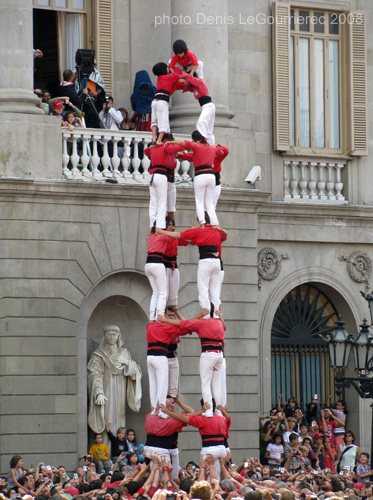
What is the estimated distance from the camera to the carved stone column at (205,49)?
31297mm

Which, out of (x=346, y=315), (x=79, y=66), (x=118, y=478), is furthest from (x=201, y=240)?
(x=346, y=315)

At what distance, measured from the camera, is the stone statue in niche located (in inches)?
1159

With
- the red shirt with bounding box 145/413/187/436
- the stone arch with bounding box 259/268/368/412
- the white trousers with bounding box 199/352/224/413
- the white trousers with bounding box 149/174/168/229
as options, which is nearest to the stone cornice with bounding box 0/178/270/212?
the stone arch with bounding box 259/268/368/412

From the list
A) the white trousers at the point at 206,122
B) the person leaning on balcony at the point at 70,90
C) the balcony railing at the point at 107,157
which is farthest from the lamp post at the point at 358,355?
the person leaning on balcony at the point at 70,90

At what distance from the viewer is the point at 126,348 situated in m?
30.5

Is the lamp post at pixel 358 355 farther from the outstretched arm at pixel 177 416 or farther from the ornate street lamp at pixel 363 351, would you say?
the outstretched arm at pixel 177 416

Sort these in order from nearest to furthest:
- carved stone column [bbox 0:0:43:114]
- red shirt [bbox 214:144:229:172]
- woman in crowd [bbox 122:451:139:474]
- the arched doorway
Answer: red shirt [bbox 214:144:229:172] < woman in crowd [bbox 122:451:139:474] < carved stone column [bbox 0:0:43:114] < the arched doorway

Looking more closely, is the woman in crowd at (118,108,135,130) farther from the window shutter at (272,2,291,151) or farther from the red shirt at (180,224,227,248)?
the red shirt at (180,224,227,248)

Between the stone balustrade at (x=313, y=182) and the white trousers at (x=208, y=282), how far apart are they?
30.0ft

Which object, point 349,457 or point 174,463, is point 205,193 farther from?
point 349,457

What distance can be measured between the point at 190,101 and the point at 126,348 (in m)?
5.57

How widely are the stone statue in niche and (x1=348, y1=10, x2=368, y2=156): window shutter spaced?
8.21m

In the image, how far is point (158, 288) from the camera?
2417cm

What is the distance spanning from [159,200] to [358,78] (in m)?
11.3
